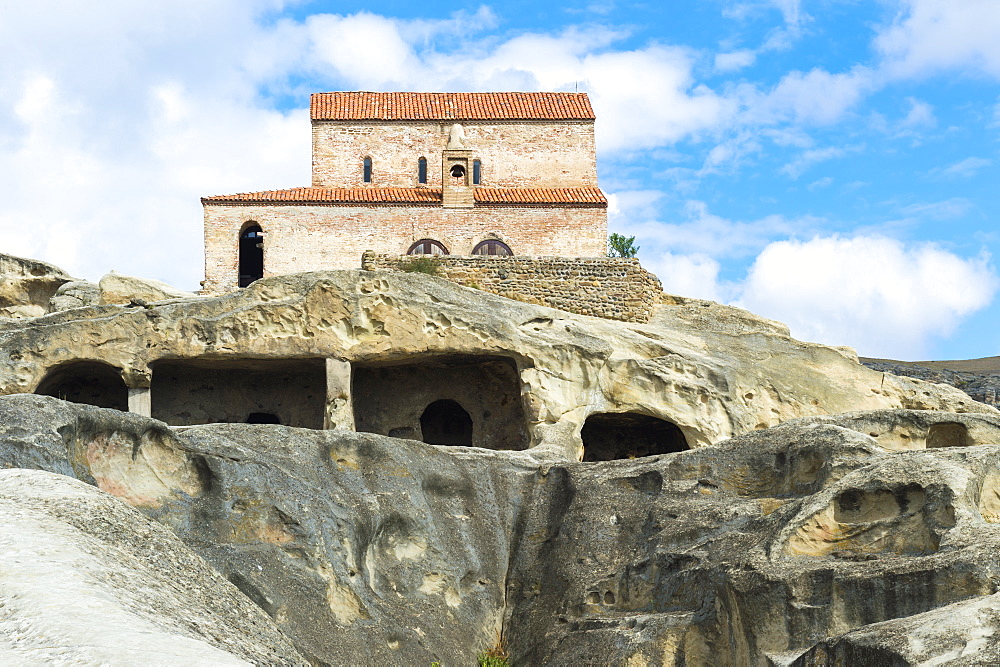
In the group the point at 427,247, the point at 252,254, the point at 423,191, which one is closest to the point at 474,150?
the point at 423,191

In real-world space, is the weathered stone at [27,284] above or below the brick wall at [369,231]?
below

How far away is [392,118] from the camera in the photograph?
30984mm

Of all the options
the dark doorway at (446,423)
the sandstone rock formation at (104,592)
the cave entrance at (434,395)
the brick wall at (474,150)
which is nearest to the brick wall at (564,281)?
the cave entrance at (434,395)

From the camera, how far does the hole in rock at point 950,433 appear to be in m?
14.2

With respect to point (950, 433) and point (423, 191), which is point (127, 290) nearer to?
point (423, 191)

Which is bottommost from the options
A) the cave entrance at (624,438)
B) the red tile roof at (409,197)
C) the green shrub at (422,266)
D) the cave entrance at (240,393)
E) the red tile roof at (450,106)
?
the cave entrance at (624,438)

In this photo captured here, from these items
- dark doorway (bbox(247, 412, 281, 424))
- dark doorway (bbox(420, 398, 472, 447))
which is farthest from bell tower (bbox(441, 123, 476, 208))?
dark doorway (bbox(247, 412, 281, 424))

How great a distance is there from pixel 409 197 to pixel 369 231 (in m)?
1.45

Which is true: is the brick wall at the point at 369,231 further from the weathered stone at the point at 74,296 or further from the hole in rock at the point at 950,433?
the hole in rock at the point at 950,433

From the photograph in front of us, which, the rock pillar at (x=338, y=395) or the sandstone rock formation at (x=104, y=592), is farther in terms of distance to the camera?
the rock pillar at (x=338, y=395)

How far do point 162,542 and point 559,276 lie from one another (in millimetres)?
14279

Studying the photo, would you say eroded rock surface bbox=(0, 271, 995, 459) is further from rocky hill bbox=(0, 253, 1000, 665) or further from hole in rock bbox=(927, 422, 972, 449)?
hole in rock bbox=(927, 422, 972, 449)

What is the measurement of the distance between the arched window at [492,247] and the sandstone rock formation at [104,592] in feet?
67.6

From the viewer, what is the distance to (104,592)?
18.4ft
